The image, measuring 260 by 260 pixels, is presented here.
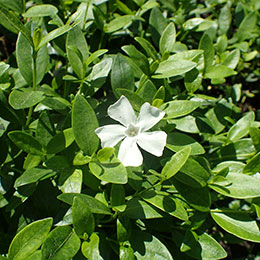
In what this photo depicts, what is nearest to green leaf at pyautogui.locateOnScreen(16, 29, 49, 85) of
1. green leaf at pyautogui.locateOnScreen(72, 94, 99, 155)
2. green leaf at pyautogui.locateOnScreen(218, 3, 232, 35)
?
green leaf at pyautogui.locateOnScreen(72, 94, 99, 155)

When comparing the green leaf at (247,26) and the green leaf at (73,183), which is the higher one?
the green leaf at (247,26)

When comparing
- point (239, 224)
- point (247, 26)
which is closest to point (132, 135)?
point (239, 224)

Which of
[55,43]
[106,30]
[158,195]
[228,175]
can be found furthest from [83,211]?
[106,30]

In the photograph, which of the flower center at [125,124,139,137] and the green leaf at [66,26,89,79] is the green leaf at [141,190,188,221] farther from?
the green leaf at [66,26,89,79]

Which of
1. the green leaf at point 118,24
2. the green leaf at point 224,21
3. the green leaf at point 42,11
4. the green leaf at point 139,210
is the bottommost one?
the green leaf at point 139,210

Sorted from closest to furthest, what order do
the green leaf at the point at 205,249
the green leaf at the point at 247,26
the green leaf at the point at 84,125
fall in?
the green leaf at the point at 84,125 < the green leaf at the point at 205,249 < the green leaf at the point at 247,26

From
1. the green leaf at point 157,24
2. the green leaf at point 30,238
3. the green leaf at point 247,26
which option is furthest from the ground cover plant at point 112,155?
the green leaf at point 247,26

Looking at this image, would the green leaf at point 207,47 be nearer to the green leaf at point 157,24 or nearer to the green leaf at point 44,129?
the green leaf at point 157,24

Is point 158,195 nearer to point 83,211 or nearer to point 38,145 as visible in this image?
point 83,211

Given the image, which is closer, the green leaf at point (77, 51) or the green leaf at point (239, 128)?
the green leaf at point (77, 51)
